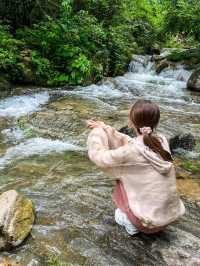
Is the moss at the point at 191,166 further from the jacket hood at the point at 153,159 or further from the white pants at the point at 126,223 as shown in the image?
the jacket hood at the point at 153,159

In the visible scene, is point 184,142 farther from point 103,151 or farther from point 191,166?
point 103,151

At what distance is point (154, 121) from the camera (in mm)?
3436

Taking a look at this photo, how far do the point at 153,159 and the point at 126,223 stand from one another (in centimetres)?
69

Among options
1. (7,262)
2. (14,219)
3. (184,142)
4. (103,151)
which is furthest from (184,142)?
(7,262)

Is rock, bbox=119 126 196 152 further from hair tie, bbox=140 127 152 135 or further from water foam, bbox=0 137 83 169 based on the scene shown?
hair tie, bbox=140 127 152 135

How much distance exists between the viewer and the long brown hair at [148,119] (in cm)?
339

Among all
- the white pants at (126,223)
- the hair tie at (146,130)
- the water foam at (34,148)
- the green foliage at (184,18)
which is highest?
the green foliage at (184,18)

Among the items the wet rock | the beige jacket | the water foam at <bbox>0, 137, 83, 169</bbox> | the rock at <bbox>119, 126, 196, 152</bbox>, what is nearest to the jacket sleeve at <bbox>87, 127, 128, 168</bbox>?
the beige jacket

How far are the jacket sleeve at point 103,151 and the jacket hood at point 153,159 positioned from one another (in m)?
0.12

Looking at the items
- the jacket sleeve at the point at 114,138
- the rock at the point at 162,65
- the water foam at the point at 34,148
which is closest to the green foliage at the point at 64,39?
the rock at the point at 162,65

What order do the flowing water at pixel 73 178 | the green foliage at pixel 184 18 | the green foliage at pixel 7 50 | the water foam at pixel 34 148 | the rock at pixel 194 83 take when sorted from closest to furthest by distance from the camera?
1. the flowing water at pixel 73 178
2. the water foam at pixel 34 148
3. the green foliage at pixel 7 50
4. the rock at pixel 194 83
5. the green foliage at pixel 184 18

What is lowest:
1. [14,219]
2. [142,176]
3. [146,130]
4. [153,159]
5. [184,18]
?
[14,219]

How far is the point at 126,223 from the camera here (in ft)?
12.3

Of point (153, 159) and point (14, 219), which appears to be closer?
point (153, 159)
